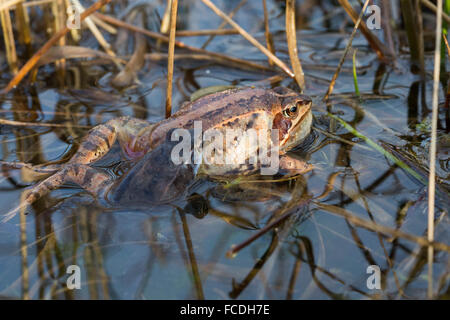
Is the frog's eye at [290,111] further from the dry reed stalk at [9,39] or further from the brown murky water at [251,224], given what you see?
the dry reed stalk at [9,39]

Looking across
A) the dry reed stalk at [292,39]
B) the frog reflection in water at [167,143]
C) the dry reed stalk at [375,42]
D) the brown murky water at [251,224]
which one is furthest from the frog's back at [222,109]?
the dry reed stalk at [375,42]

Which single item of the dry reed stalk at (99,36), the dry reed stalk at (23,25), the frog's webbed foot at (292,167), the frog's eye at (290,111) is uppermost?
the dry reed stalk at (23,25)

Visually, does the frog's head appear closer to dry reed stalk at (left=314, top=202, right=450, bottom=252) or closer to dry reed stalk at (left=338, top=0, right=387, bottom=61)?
dry reed stalk at (left=314, top=202, right=450, bottom=252)

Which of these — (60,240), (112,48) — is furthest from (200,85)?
(60,240)

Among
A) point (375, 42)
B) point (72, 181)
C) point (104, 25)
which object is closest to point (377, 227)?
point (72, 181)

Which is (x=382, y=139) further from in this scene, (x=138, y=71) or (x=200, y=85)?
(x=138, y=71)

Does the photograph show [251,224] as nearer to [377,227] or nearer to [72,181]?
[377,227]

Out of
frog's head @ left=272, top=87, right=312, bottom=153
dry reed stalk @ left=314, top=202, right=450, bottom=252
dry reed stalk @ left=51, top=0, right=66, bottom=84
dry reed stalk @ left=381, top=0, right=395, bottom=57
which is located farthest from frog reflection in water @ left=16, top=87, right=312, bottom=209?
dry reed stalk @ left=381, top=0, right=395, bottom=57
